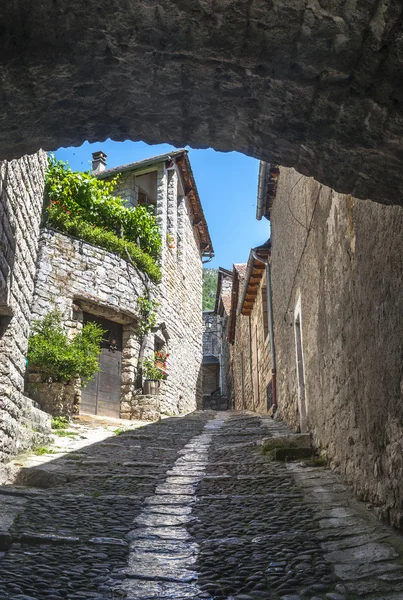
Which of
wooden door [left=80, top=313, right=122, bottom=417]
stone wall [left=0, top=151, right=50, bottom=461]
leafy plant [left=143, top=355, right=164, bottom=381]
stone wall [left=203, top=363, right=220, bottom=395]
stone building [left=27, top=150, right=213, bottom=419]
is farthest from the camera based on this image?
stone wall [left=203, top=363, right=220, bottom=395]

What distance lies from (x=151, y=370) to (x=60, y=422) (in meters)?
4.52

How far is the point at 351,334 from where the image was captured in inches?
154

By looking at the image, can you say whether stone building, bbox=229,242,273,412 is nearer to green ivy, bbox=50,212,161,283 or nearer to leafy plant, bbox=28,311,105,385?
green ivy, bbox=50,212,161,283

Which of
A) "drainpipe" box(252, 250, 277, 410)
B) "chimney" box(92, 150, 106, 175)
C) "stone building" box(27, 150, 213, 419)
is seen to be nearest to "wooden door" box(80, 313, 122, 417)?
"stone building" box(27, 150, 213, 419)

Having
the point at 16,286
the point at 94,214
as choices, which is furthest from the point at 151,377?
the point at 16,286

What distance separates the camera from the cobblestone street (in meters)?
2.23

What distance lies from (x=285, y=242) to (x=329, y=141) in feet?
20.5

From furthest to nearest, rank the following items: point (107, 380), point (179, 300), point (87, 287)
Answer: point (179, 300), point (107, 380), point (87, 287)

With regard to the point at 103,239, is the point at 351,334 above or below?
below

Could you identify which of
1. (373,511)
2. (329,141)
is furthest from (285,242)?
(329,141)

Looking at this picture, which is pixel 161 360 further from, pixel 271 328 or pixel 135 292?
pixel 271 328

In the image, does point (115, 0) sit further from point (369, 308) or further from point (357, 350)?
point (357, 350)

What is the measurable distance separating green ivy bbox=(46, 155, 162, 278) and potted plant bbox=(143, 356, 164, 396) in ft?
7.24

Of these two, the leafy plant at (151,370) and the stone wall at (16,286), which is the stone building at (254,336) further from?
the stone wall at (16,286)
